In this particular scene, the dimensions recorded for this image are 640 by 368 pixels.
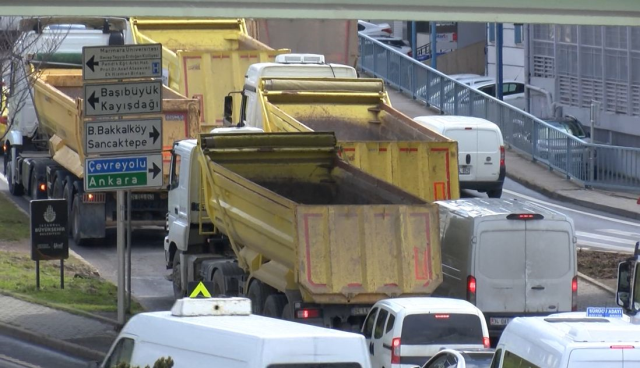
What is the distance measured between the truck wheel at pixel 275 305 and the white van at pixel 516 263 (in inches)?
99.0

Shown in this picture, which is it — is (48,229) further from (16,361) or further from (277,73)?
(277,73)

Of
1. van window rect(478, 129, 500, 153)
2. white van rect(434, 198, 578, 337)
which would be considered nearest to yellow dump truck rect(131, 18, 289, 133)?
van window rect(478, 129, 500, 153)

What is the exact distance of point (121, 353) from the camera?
11.0m

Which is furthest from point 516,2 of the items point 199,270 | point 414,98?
point 414,98

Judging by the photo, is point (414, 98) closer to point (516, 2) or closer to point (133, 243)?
point (133, 243)

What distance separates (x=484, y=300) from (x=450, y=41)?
42385 mm

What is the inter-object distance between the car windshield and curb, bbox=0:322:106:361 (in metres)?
5.65

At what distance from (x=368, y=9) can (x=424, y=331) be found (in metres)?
3.69

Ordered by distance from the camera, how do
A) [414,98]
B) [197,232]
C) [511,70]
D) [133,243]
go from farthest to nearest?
[511,70]
[414,98]
[133,243]
[197,232]

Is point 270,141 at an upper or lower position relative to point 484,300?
upper

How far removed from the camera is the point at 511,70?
50812mm

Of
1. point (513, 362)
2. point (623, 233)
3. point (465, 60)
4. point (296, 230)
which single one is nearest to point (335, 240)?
point (296, 230)

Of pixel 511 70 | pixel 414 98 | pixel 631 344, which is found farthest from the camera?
pixel 511 70

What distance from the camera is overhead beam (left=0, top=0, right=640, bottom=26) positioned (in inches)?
549
